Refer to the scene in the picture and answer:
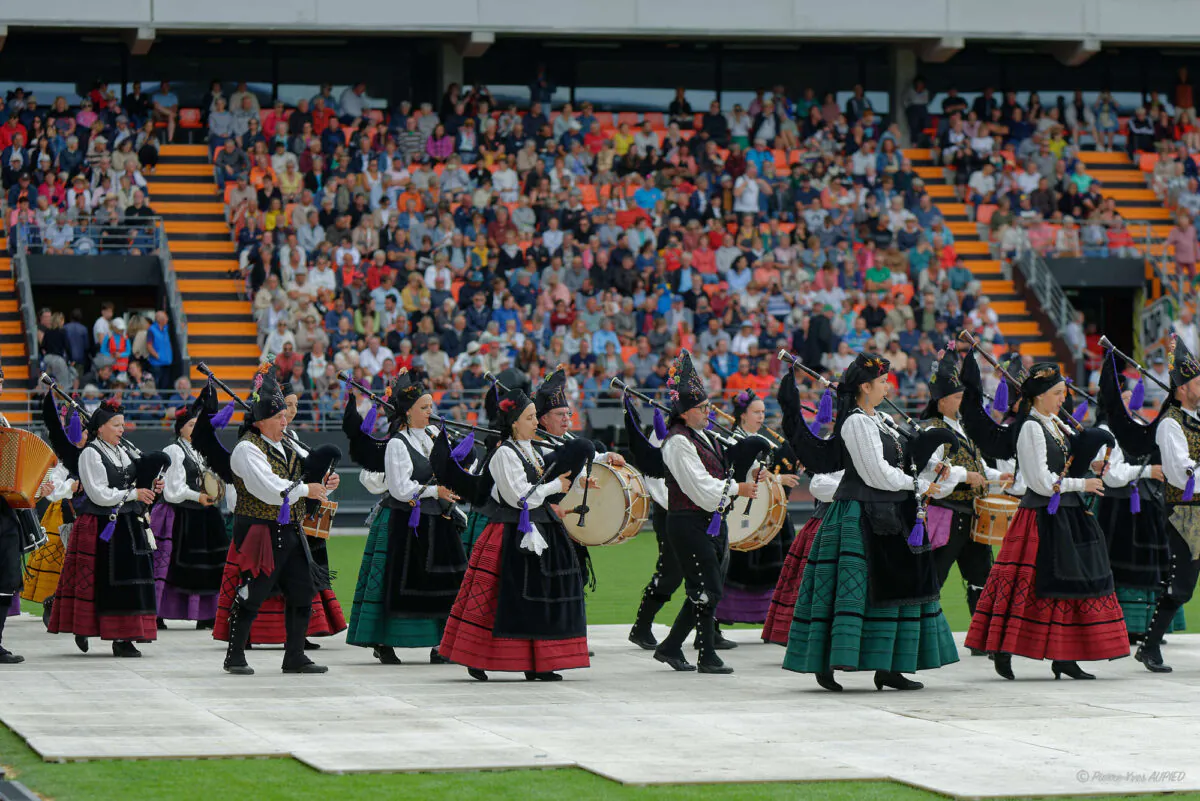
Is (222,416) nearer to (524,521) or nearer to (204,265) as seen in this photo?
(524,521)

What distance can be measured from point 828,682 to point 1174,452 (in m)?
2.73

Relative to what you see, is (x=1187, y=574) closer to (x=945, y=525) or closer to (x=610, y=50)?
(x=945, y=525)

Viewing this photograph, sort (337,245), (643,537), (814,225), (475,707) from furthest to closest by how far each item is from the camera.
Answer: (814,225) → (337,245) → (643,537) → (475,707)

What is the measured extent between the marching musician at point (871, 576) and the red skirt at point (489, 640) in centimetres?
128

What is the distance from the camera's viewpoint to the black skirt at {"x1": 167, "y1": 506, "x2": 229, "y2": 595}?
14547 mm

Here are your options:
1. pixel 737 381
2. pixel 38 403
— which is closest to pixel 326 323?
pixel 38 403

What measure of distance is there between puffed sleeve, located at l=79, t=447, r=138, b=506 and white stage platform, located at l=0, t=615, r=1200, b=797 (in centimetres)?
104

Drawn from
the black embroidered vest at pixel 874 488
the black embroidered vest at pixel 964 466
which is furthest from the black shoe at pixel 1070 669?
the black embroidered vest at pixel 964 466

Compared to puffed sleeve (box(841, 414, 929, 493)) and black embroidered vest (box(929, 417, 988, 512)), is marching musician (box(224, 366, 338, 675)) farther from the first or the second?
black embroidered vest (box(929, 417, 988, 512))

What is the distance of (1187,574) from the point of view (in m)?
11.9

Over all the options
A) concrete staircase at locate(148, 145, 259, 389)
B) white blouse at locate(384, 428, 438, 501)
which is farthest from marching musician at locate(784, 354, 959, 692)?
concrete staircase at locate(148, 145, 259, 389)

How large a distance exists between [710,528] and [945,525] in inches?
73.5

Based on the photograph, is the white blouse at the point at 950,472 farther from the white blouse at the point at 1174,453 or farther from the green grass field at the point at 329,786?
the green grass field at the point at 329,786

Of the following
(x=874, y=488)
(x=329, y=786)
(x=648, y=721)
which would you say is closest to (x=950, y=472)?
(x=874, y=488)
